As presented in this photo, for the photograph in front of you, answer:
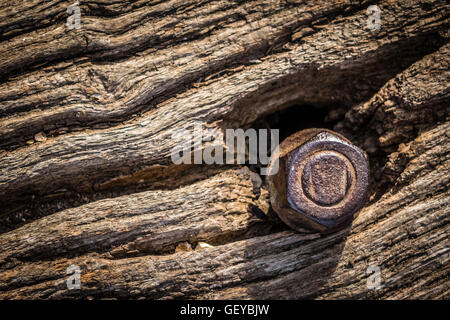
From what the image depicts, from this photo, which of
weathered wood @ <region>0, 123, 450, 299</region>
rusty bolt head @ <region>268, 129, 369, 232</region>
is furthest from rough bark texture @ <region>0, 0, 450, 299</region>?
rusty bolt head @ <region>268, 129, 369, 232</region>

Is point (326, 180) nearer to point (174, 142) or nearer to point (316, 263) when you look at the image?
point (316, 263)

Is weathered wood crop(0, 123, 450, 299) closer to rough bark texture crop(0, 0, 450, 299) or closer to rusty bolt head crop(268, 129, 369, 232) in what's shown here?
rough bark texture crop(0, 0, 450, 299)

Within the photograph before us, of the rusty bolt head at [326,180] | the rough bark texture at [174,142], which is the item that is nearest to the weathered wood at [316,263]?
the rough bark texture at [174,142]

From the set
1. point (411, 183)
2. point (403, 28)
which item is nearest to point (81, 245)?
point (411, 183)

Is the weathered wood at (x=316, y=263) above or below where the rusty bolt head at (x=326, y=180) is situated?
below

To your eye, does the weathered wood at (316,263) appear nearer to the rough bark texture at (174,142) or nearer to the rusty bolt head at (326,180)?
the rough bark texture at (174,142)

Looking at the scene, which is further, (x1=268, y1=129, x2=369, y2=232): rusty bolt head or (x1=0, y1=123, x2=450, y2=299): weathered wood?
(x1=0, y1=123, x2=450, y2=299): weathered wood

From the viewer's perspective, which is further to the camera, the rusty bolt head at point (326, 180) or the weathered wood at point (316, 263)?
the weathered wood at point (316, 263)

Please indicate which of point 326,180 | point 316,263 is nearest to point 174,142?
point 326,180
